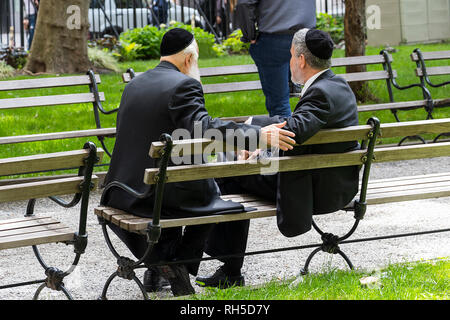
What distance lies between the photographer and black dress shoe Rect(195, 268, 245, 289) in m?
5.00

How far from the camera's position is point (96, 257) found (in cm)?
573

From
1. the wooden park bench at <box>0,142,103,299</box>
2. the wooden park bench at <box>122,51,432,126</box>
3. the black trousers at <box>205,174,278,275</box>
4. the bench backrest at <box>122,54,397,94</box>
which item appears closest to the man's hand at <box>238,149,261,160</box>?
the black trousers at <box>205,174,278,275</box>

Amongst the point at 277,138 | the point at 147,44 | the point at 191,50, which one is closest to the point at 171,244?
the point at 277,138

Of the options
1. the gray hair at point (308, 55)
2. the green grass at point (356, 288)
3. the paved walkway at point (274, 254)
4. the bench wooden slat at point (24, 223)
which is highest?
the gray hair at point (308, 55)

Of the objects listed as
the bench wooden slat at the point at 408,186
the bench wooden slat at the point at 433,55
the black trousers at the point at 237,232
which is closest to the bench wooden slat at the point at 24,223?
the black trousers at the point at 237,232

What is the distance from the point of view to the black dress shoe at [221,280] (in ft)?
16.4

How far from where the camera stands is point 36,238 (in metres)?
4.04

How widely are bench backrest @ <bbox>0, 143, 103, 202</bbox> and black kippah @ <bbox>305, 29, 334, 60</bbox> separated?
155 cm

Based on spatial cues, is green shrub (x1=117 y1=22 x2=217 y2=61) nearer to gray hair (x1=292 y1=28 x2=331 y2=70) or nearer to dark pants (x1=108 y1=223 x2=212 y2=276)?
gray hair (x1=292 y1=28 x2=331 y2=70)

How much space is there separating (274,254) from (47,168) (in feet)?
7.76

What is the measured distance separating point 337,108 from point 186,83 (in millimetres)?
886

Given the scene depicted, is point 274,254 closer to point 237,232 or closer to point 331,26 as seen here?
point 237,232

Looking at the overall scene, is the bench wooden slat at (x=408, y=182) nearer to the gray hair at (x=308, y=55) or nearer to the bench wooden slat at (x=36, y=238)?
the gray hair at (x=308, y=55)

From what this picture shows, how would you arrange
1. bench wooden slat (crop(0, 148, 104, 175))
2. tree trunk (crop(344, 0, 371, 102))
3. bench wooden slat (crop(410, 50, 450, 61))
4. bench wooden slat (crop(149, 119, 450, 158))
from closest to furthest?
bench wooden slat (crop(0, 148, 104, 175)), bench wooden slat (crop(149, 119, 450, 158)), bench wooden slat (crop(410, 50, 450, 61)), tree trunk (crop(344, 0, 371, 102))
